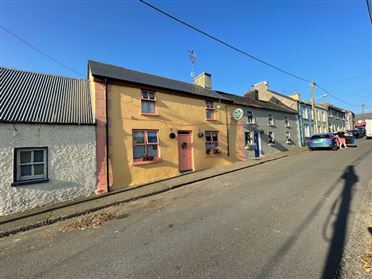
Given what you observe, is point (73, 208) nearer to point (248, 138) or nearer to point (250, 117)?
point (248, 138)

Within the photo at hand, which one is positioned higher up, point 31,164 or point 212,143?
point 212,143

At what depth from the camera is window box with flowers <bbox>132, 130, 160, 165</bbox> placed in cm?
1066

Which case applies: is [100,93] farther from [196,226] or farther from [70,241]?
[196,226]

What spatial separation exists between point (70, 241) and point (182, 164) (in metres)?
8.21

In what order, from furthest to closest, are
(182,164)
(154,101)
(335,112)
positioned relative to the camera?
(335,112) < (182,164) < (154,101)

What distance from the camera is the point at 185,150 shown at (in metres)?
12.9

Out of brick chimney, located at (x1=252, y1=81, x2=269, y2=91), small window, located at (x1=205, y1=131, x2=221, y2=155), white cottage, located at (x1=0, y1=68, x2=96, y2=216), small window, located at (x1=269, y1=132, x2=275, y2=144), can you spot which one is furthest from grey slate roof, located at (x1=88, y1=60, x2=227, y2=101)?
brick chimney, located at (x1=252, y1=81, x2=269, y2=91)

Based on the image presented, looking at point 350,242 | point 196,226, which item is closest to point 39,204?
point 196,226

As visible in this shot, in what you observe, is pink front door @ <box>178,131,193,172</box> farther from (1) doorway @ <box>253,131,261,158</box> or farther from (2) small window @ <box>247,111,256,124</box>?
(1) doorway @ <box>253,131,261,158</box>

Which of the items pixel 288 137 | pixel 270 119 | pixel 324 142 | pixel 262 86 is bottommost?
pixel 324 142

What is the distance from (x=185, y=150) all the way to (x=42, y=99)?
24.9ft

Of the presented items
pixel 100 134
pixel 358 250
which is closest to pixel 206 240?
pixel 358 250

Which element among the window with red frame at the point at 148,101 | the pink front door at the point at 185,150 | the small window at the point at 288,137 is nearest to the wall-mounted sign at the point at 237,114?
the pink front door at the point at 185,150

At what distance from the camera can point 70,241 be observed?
15.8ft
